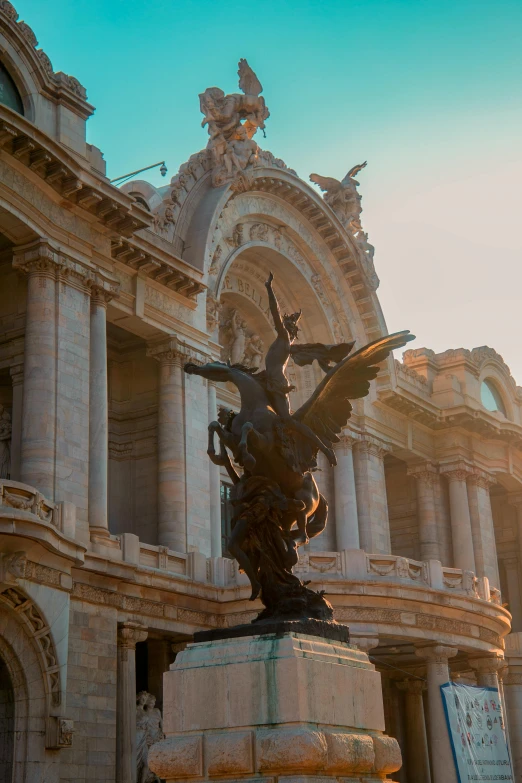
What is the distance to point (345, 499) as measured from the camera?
37.6m

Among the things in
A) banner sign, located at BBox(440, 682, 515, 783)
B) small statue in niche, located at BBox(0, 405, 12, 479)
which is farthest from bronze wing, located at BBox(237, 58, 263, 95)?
banner sign, located at BBox(440, 682, 515, 783)

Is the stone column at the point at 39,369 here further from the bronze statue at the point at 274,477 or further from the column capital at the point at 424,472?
the column capital at the point at 424,472

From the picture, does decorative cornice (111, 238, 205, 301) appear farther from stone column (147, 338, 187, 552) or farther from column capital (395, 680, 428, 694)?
column capital (395, 680, 428, 694)

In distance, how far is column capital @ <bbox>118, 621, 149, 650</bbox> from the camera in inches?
985

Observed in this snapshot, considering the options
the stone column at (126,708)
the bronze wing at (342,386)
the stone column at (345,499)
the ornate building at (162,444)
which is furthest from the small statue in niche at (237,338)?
the bronze wing at (342,386)

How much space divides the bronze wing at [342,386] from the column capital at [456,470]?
29.7 meters

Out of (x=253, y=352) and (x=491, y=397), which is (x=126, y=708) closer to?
(x=253, y=352)

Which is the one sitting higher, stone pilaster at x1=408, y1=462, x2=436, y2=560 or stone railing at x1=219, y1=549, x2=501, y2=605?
stone pilaster at x1=408, y1=462, x2=436, y2=560

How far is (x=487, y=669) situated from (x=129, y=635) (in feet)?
37.3

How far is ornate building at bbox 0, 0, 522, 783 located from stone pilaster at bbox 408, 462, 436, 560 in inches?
3.4

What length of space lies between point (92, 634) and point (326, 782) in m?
13.9

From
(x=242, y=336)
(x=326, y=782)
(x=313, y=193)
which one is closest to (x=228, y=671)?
(x=326, y=782)

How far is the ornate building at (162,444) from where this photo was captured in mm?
22938

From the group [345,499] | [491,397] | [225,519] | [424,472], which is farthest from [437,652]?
[491,397]
